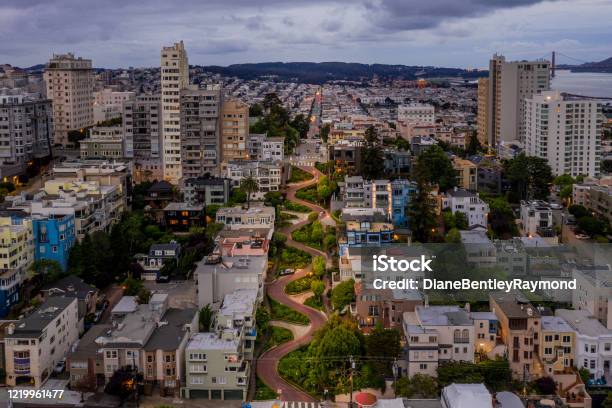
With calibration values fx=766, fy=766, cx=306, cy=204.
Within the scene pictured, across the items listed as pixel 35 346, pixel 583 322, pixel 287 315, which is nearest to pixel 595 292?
pixel 583 322

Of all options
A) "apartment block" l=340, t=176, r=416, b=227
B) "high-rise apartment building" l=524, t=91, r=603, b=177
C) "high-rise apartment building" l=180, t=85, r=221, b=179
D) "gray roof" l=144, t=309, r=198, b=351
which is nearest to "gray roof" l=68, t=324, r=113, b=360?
"gray roof" l=144, t=309, r=198, b=351

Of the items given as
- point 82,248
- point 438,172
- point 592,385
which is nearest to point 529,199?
point 438,172

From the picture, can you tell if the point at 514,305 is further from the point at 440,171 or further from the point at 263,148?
the point at 263,148

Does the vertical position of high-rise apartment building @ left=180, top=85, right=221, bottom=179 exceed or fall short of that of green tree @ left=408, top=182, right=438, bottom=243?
it exceeds it

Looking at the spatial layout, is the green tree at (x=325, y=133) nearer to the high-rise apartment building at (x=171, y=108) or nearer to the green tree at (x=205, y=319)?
the high-rise apartment building at (x=171, y=108)

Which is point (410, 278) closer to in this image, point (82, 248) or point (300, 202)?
point (82, 248)

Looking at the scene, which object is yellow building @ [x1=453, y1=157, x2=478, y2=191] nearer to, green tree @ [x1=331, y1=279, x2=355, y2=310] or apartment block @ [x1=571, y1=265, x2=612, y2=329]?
apartment block @ [x1=571, y1=265, x2=612, y2=329]

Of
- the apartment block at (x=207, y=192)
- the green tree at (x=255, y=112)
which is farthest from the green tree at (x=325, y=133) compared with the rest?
the apartment block at (x=207, y=192)
